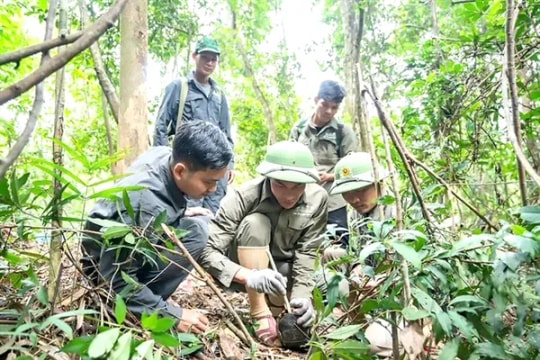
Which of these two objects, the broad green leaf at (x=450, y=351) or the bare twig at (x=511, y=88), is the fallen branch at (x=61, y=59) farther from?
the broad green leaf at (x=450, y=351)

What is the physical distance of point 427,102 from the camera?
2.92 meters

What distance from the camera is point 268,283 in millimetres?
2271

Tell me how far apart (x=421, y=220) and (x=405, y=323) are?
1.09ft

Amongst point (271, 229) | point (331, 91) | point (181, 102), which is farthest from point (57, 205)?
point (331, 91)

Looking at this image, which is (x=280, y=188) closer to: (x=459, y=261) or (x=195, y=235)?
(x=195, y=235)

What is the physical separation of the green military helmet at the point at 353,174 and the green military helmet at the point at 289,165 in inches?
5.0

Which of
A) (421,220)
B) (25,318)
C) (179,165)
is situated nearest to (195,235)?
(179,165)

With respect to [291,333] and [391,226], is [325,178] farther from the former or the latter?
[391,226]

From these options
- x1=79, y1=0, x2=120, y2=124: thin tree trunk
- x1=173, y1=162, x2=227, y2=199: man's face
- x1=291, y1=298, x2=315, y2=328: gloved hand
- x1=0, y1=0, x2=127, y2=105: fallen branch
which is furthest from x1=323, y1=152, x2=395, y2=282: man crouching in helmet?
x1=0, y1=0, x2=127, y2=105: fallen branch

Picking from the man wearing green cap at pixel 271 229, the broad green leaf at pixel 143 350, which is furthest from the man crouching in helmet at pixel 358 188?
the broad green leaf at pixel 143 350

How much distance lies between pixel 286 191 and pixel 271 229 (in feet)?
0.76

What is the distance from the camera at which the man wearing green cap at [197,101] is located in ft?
11.8

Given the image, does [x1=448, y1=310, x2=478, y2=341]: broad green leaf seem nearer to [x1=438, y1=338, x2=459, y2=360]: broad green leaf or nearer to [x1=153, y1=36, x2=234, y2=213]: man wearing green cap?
[x1=438, y1=338, x2=459, y2=360]: broad green leaf

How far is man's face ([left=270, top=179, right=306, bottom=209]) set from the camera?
2.65 meters
